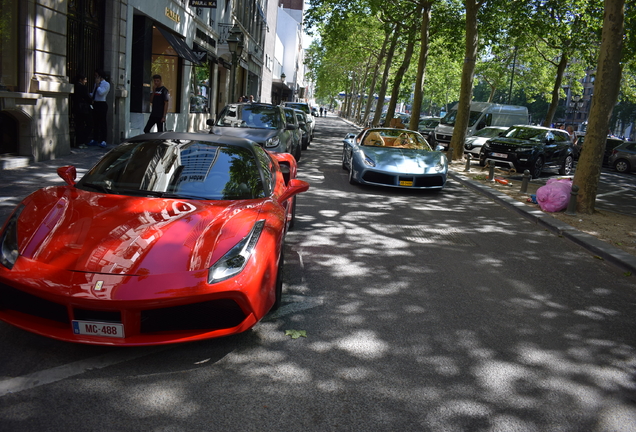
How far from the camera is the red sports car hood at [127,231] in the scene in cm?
331

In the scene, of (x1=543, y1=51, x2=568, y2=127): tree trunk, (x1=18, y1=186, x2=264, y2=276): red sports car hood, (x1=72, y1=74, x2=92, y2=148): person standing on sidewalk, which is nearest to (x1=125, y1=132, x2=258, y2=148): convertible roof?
(x1=18, y1=186, x2=264, y2=276): red sports car hood

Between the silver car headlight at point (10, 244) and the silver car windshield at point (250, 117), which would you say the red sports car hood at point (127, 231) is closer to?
the silver car headlight at point (10, 244)

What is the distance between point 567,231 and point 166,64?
56.2 feet

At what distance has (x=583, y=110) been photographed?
104250 millimetres

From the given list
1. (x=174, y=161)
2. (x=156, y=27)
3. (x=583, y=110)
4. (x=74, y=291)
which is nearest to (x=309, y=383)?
(x=74, y=291)

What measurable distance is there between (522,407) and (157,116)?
13.0m

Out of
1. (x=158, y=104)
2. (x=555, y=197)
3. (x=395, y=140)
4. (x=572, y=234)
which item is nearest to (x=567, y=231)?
(x=572, y=234)

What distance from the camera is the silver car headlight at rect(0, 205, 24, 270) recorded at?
3334 millimetres

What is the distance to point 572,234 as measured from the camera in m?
8.35

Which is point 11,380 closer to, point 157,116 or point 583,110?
point 157,116

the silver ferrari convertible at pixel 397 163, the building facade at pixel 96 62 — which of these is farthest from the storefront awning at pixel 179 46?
the silver ferrari convertible at pixel 397 163

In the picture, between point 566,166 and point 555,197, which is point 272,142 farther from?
point 566,166

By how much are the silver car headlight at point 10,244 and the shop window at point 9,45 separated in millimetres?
7346

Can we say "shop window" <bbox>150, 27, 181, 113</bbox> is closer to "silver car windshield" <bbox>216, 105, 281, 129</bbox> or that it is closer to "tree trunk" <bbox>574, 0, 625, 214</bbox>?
"silver car windshield" <bbox>216, 105, 281, 129</bbox>
